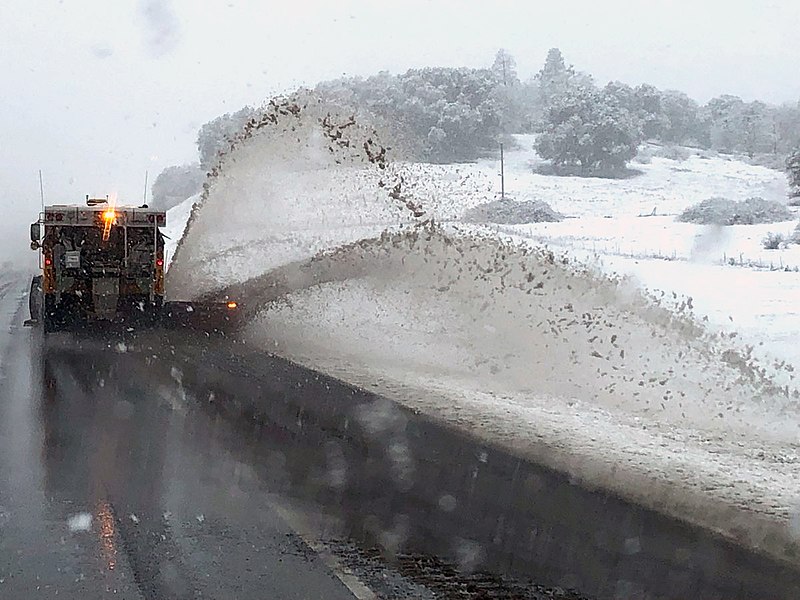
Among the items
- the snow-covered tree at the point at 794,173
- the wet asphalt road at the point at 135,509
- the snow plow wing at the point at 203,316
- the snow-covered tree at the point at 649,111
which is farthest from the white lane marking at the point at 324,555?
the snow-covered tree at the point at 649,111

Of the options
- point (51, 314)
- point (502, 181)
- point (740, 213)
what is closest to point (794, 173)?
point (740, 213)

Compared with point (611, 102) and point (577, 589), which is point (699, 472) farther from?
point (611, 102)

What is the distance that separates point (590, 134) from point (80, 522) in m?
62.2

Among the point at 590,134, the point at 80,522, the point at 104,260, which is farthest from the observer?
the point at 590,134

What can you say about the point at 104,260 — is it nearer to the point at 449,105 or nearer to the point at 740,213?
the point at 740,213

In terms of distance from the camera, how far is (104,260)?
1870 centimetres

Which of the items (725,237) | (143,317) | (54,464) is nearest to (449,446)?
(54,464)

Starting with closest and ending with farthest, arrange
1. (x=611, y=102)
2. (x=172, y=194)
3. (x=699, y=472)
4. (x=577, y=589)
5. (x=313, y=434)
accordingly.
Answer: (x=577, y=589) → (x=699, y=472) → (x=313, y=434) → (x=611, y=102) → (x=172, y=194)

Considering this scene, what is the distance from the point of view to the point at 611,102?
2712 inches

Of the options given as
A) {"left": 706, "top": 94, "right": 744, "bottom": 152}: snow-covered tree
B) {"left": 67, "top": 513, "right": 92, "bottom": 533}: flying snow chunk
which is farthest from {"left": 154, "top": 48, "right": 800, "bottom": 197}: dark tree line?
{"left": 67, "top": 513, "right": 92, "bottom": 533}: flying snow chunk

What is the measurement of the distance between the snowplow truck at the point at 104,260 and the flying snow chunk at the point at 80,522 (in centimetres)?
1262

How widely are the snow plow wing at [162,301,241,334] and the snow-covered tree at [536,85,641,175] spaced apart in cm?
4254

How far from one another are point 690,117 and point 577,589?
6182 cm

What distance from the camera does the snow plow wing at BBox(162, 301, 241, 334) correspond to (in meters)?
18.5
